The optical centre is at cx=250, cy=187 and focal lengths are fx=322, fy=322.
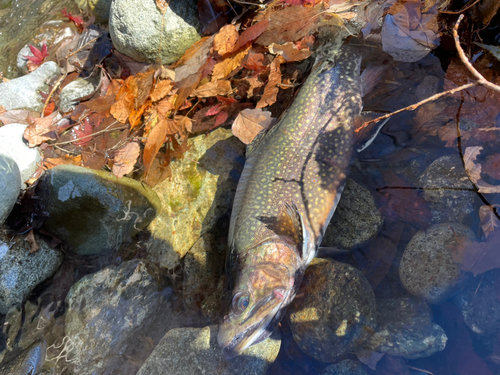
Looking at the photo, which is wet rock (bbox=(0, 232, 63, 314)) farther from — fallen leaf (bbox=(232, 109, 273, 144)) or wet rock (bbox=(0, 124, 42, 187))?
fallen leaf (bbox=(232, 109, 273, 144))

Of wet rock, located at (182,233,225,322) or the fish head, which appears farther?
wet rock, located at (182,233,225,322)

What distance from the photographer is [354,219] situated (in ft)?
11.8

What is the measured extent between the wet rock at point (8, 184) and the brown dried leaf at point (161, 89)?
1.89 metres

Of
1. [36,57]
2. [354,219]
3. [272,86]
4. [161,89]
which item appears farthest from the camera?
[36,57]

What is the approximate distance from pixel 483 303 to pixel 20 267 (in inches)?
209

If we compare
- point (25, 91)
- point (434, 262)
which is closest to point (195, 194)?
point (434, 262)

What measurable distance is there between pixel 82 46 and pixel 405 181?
17.8 feet

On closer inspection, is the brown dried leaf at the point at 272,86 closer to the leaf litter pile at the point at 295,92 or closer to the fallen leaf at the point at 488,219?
the leaf litter pile at the point at 295,92

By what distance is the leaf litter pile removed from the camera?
11.4ft

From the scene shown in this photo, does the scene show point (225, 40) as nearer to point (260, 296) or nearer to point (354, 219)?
point (354, 219)

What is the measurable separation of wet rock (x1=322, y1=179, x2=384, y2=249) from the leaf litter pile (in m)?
0.15

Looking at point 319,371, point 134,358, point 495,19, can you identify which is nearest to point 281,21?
point 495,19

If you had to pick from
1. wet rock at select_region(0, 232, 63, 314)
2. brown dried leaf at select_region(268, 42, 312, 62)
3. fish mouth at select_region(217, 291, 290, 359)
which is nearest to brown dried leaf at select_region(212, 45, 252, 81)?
brown dried leaf at select_region(268, 42, 312, 62)

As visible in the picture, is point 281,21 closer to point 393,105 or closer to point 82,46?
point 393,105
